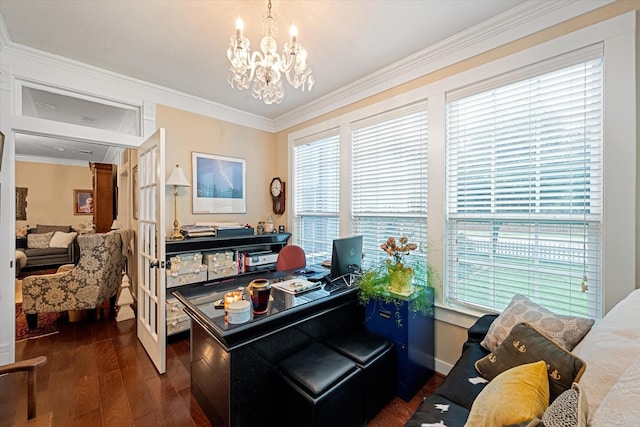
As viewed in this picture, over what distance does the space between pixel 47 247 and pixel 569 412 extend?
878 centimetres

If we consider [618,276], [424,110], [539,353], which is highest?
[424,110]

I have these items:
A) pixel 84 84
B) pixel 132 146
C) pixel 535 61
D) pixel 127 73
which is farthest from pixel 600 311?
pixel 84 84

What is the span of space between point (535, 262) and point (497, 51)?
1585 millimetres

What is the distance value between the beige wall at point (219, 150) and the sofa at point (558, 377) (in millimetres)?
3052

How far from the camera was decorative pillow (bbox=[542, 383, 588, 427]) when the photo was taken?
2.35 ft

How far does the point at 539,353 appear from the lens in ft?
4.10

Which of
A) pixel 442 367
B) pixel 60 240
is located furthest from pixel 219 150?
pixel 60 240

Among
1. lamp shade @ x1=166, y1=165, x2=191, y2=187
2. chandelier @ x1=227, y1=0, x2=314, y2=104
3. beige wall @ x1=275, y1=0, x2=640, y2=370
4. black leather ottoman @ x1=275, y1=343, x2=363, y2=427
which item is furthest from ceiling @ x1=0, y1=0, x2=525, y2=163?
black leather ottoman @ x1=275, y1=343, x2=363, y2=427

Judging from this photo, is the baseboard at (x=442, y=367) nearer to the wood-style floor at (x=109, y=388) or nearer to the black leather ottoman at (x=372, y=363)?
the wood-style floor at (x=109, y=388)

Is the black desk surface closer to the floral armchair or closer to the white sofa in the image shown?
the white sofa

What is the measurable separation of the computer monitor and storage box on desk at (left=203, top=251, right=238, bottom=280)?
1.49 metres

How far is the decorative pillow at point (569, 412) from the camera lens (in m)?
0.72

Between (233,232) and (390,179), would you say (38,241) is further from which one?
(390,179)

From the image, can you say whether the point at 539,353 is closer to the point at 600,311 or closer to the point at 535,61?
the point at 600,311
